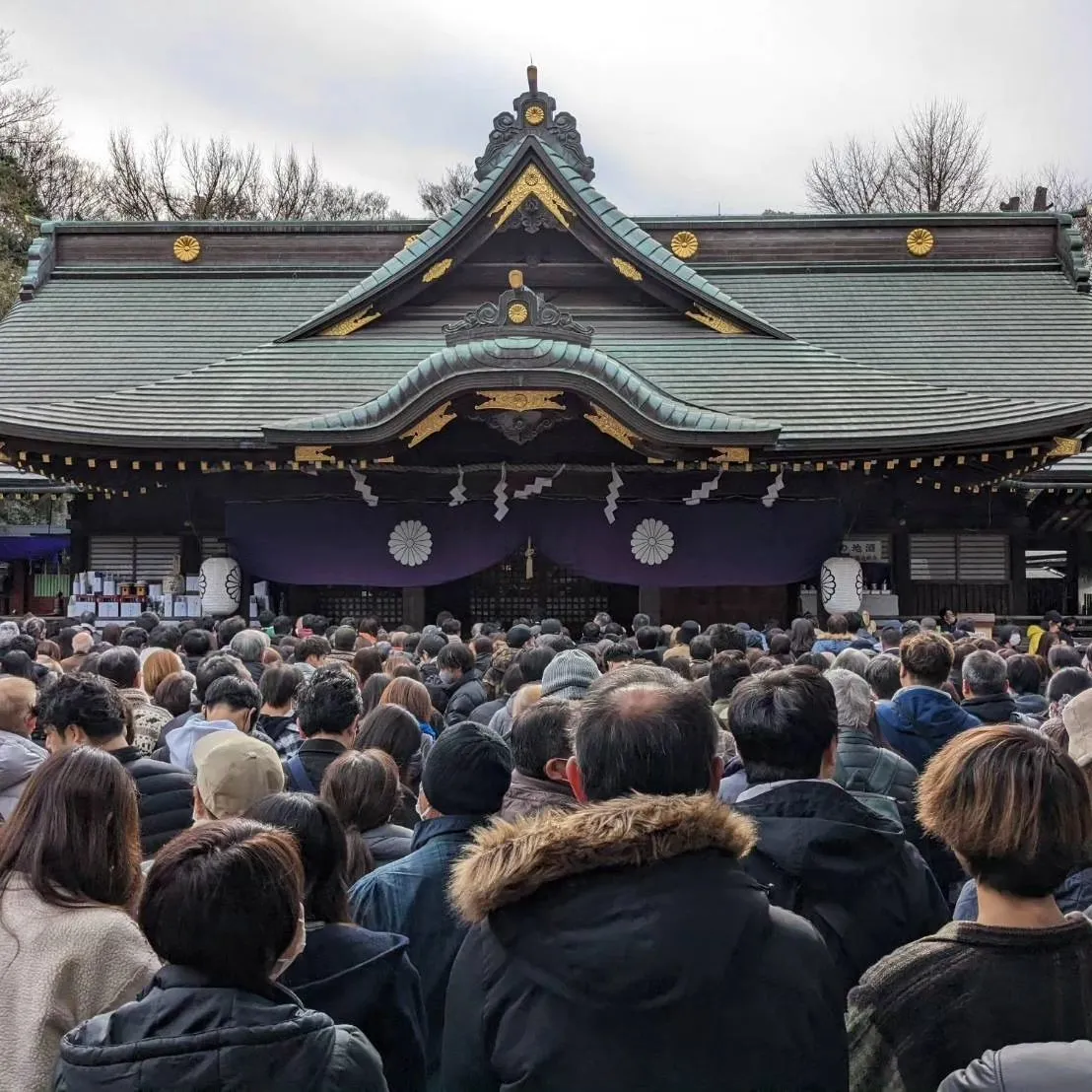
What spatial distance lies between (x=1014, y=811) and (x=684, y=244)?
14.8m

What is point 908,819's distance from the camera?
3.36 metres

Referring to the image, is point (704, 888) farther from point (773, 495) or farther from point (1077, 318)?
point (1077, 318)

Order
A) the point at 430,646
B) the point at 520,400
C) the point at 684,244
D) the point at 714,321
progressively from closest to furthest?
the point at 430,646, the point at 520,400, the point at 714,321, the point at 684,244

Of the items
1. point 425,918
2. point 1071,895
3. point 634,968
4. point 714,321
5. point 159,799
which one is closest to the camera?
point 634,968

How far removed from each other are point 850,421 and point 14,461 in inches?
338

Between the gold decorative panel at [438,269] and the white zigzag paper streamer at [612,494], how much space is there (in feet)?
11.3

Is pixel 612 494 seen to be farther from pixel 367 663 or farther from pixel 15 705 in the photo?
pixel 15 705

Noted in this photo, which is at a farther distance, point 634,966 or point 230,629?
A: point 230,629

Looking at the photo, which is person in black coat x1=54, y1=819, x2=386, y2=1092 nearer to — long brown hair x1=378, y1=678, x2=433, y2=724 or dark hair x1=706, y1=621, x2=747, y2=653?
long brown hair x1=378, y1=678, x2=433, y2=724

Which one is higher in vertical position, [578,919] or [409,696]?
[409,696]

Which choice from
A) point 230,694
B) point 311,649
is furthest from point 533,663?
point 311,649

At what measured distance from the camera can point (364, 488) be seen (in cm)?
1150

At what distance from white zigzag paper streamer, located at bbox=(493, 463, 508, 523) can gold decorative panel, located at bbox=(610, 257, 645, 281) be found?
316 centimetres

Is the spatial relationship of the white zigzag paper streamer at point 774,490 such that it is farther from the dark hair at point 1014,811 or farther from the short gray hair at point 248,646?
the dark hair at point 1014,811
